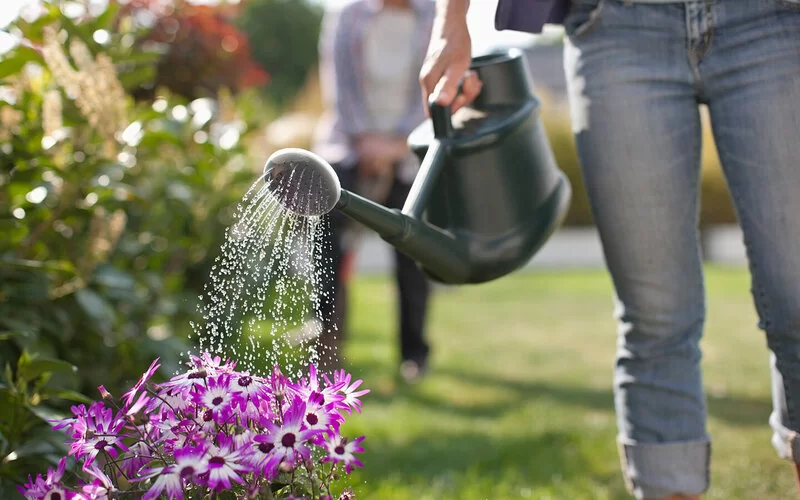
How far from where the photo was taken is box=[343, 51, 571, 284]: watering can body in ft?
4.87

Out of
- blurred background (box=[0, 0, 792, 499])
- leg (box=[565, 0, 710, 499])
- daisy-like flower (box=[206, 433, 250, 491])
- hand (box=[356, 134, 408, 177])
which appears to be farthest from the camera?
hand (box=[356, 134, 408, 177])

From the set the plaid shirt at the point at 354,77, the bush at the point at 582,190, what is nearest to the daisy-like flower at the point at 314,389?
the plaid shirt at the point at 354,77

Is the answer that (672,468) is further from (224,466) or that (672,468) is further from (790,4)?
(224,466)

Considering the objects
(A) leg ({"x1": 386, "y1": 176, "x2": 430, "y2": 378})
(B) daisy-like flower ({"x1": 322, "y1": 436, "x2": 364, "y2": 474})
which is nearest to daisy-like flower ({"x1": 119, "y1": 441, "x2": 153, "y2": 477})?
(B) daisy-like flower ({"x1": 322, "y1": 436, "x2": 364, "y2": 474})

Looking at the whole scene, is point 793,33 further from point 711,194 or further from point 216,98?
point 711,194

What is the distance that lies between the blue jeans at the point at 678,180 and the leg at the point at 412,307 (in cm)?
216

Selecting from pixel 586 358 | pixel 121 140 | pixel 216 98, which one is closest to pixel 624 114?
pixel 121 140

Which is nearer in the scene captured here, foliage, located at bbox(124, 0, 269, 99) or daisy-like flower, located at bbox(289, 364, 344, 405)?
daisy-like flower, located at bbox(289, 364, 344, 405)

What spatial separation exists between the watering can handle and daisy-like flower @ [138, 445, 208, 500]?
2.34 feet

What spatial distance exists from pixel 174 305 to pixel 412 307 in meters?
1.32

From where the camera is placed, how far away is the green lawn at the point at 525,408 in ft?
7.16

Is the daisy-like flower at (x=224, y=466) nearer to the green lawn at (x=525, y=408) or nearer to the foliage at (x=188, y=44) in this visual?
the green lawn at (x=525, y=408)

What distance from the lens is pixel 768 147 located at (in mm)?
1476

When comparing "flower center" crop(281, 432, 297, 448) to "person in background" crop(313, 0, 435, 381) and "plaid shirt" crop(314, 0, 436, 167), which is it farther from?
"plaid shirt" crop(314, 0, 436, 167)
